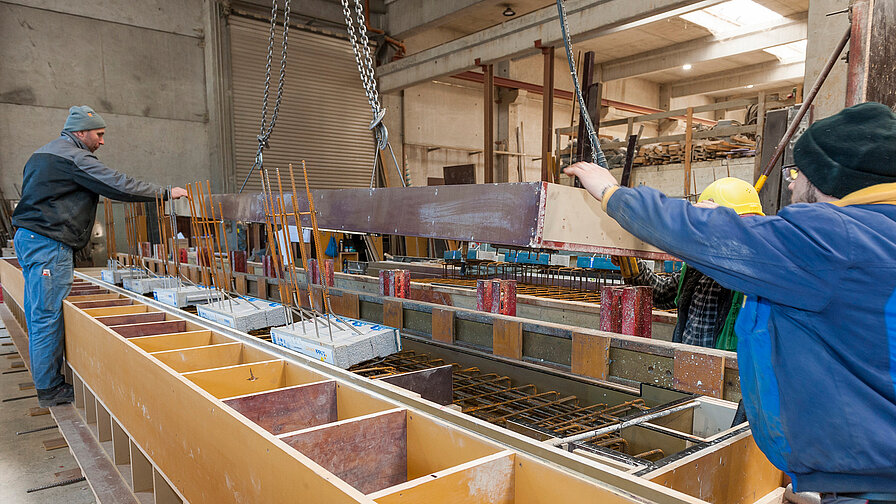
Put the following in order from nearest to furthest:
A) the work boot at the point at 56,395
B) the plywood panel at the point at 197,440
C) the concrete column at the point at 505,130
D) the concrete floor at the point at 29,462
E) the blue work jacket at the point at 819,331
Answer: the blue work jacket at the point at 819,331 < the plywood panel at the point at 197,440 < the concrete floor at the point at 29,462 < the work boot at the point at 56,395 < the concrete column at the point at 505,130

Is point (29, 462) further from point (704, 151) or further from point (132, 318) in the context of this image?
point (704, 151)

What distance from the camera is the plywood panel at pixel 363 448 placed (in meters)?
2.04

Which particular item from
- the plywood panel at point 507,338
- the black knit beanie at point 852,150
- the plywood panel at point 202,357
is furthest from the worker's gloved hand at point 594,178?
the plywood panel at point 202,357

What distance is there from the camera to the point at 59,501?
392 centimetres

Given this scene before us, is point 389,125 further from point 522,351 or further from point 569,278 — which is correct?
point 522,351

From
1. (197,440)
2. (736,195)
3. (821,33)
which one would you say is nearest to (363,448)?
(197,440)

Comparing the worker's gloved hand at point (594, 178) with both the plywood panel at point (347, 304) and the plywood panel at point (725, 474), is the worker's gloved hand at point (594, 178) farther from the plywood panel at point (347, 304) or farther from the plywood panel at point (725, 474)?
the plywood panel at point (347, 304)

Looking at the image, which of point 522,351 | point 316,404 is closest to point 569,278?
point 522,351

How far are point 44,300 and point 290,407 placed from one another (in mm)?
3304

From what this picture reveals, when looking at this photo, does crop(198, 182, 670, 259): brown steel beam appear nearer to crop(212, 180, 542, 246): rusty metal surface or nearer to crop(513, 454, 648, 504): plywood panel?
crop(212, 180, 542, 246): rusty metal surface

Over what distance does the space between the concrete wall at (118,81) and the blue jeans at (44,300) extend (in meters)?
7.83

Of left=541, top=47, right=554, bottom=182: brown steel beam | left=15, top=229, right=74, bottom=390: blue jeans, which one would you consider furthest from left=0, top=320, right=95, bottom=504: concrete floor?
left=541, top=47, right=554, bottom=182: brown steel beam

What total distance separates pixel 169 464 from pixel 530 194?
214 centimetres

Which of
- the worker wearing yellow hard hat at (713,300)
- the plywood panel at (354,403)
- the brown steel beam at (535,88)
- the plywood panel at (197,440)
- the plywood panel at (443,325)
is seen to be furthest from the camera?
the brown steel beam at (535,88)
